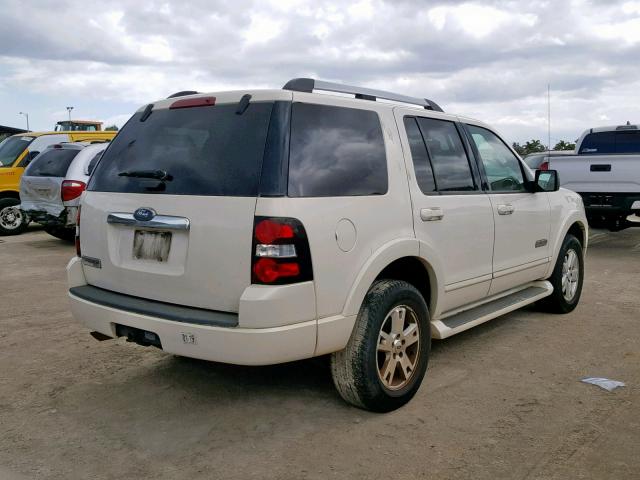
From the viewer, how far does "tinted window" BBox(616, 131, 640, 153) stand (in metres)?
11.6

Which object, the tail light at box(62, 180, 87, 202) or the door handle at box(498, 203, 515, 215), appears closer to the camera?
the door handle at box(498, 203, 515, 215)

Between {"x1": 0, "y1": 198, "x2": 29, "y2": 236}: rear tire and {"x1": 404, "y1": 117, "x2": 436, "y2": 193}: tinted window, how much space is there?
398 inches

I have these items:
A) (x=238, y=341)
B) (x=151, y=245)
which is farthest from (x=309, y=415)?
(x=151, y=245)

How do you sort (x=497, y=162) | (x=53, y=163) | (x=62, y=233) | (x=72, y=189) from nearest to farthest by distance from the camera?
(x=497, y=162) → (x=72, y=189) → (x=53, y=163) → (x=62, y=233)

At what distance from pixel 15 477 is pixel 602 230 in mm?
12738

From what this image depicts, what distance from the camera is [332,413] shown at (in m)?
3.66

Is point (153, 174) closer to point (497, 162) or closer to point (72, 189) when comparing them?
point (497, 162)

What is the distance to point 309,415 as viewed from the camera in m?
3.64

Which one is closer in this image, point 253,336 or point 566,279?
point 253,336

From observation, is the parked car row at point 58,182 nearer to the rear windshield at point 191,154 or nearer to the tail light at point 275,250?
the rear windshield at point 191,154

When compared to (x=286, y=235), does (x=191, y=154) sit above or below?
above

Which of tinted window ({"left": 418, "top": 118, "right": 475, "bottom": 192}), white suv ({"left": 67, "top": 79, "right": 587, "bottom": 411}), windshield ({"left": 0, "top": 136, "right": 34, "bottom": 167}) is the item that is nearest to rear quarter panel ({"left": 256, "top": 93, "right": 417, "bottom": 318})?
white suv ({"left": 67, "top": 79, "right": 587, "bottom": 411})

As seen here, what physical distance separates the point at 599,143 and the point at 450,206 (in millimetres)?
9227

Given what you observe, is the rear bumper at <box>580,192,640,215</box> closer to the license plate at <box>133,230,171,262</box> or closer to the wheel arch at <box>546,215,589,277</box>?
the wheel arch at <box>546,215,589,277</box>
